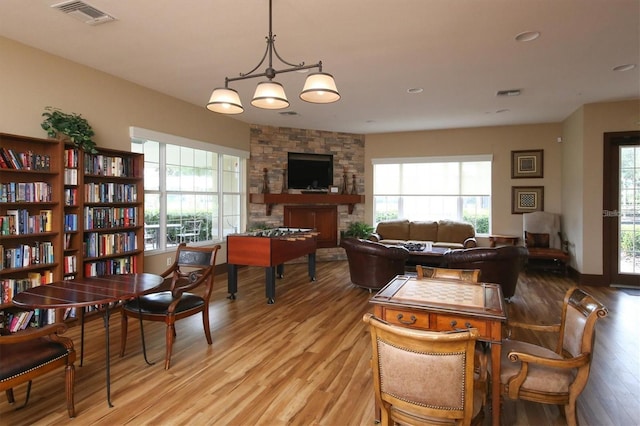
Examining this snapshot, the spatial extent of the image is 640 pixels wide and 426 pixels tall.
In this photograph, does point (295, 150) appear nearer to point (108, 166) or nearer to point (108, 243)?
point (108, 166)

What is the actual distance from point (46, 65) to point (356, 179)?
5.98 meters

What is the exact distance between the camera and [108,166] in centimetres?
433

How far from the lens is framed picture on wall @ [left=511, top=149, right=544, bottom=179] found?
719cm

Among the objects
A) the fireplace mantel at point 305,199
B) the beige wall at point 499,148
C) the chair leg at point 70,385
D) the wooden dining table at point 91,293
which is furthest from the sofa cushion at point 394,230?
the chair leg at point 70,385

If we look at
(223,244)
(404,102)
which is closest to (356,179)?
(404,102)

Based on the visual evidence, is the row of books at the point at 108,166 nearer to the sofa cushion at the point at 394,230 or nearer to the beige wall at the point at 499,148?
the sofa cushion at the point at 394,230

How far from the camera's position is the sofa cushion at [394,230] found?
305 inches

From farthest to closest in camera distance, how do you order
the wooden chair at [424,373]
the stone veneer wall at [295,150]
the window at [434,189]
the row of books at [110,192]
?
1. the window at [434,189]
2. the stone veneer wall at [295,150]
3. the row of books at [110,192]
4. the wooden chair at [424,373]

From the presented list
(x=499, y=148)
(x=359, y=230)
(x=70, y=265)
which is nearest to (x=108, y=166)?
(x=70, y=265)

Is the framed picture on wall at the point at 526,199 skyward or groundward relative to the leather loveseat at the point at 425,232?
skyward

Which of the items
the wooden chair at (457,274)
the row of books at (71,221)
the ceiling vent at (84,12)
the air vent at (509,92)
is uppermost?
the air vent at (509,92)

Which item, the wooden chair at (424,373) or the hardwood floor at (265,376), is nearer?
the wooden chair at (424,373)

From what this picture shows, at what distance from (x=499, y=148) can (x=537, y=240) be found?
6.64 ft

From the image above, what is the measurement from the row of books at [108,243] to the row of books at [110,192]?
0.41 meters
